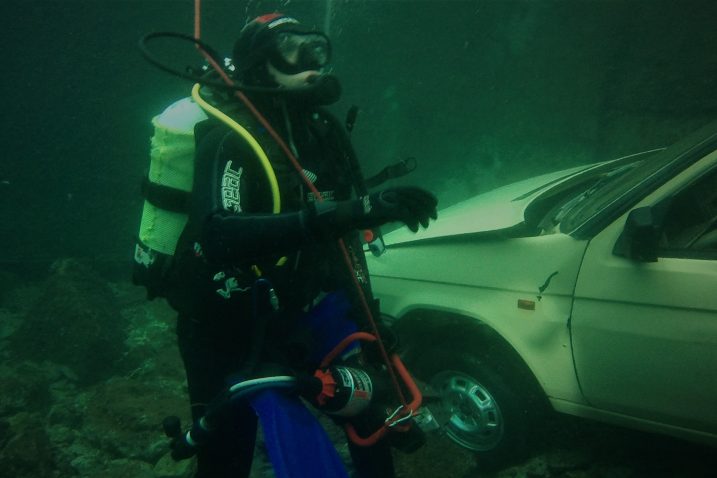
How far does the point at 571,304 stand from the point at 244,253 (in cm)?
166

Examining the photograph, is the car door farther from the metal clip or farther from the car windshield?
the metal clip

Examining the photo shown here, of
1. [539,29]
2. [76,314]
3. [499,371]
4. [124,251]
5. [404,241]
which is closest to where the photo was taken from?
[499,371]

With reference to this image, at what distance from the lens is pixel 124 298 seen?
7.12 meters

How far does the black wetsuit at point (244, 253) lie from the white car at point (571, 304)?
2.74 ft

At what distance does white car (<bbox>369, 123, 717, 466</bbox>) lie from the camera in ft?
7.21

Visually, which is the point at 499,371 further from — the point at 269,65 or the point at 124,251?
the point at 124,251

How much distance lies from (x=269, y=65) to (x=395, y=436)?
1.69m

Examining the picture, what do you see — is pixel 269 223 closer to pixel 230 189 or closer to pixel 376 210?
pixel 230 189

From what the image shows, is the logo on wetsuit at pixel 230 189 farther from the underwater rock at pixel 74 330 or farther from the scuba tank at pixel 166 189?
the underwater rock at pixel 74 330

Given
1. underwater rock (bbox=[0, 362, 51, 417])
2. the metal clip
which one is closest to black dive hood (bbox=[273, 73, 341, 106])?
the metal clip

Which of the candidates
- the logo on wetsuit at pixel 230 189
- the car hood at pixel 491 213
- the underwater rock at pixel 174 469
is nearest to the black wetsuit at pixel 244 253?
the logo on wetsuit at pixel 230 189

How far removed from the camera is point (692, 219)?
250 cm

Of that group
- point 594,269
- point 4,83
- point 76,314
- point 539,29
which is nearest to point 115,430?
point 76,314

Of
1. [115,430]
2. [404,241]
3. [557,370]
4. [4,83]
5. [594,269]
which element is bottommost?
[115,430]
